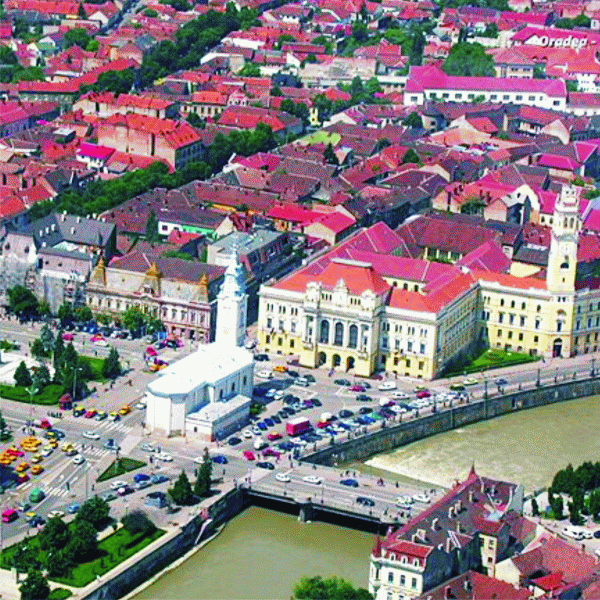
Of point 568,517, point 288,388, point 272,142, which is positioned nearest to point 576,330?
point 288,388

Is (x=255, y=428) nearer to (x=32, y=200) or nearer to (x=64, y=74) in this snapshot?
(x=32, y=200)

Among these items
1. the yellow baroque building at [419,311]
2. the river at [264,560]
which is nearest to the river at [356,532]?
the river at [264,560]

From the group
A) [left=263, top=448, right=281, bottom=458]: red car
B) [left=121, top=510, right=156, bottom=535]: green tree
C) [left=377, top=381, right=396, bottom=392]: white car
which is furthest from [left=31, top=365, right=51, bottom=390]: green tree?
[left=377, top=381, right=396, bottom=392]: white car

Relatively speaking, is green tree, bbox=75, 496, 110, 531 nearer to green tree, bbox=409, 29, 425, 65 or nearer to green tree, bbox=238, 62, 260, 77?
green tree, bbox=238, 62, 260, 77

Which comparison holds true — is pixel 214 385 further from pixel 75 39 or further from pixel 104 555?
pixel 75 39

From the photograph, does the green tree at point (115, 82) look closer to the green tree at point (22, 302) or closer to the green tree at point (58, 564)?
the green tree at point (22, 302)

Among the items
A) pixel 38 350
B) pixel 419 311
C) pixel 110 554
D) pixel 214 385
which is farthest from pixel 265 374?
pixel 110 554
